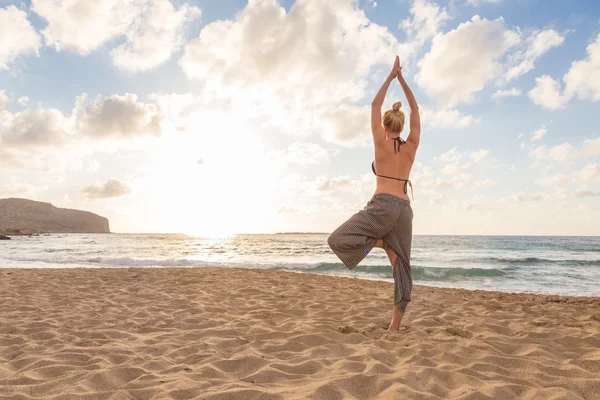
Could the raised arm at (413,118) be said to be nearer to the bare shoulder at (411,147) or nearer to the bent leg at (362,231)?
the bare shoulder at (411,147)

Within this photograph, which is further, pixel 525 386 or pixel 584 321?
pixel 584 321

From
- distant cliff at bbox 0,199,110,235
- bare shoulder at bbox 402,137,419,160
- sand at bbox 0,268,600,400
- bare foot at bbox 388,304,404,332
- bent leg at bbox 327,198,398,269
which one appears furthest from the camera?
distant cliff at bbox 0,199,110,235

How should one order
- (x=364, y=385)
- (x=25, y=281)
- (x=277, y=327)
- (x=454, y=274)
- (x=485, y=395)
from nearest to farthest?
(x=485, y=395)
(x=364, y=385)
(x=277, y=327)
(x=25, y=281)
(x=454, y=274)

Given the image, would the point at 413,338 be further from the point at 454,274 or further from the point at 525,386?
the point at 454,274

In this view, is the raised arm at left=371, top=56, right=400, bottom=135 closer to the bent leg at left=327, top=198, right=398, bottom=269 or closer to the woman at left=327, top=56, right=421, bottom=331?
the woman at left=327, top=56, right=421, bottom=331

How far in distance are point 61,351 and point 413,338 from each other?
3215 millimetres

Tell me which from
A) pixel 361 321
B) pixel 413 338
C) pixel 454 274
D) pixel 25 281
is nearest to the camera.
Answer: pixel 413 338

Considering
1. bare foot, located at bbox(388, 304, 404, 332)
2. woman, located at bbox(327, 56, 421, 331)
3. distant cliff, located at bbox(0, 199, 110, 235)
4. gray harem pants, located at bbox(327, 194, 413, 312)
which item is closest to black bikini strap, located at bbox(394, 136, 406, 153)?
woman, located at bbox(327, 56, 421, 331)

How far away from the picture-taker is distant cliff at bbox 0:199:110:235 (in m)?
123

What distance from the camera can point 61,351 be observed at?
3.36m

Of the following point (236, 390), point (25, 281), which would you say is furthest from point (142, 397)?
point (25, 281)

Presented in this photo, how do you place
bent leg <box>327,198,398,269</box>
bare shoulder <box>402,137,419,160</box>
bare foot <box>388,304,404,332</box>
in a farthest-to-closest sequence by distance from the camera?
1. bare foot <box>388,304,404,332</box>
2. bare shoulder <box>402,137,419,160</box>
3. bent leg <box>327,198,398,269</box>

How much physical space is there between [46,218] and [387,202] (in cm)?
16630

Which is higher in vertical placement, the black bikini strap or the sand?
the black bikini strap
